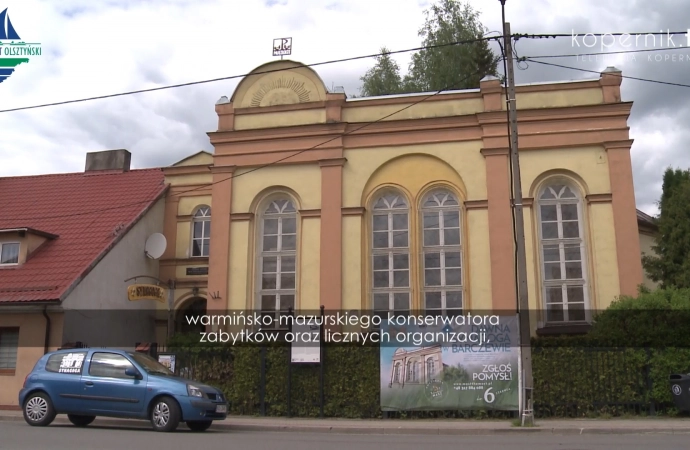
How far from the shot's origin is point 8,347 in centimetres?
1833

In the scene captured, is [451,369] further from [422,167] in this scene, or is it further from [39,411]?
[39,411]

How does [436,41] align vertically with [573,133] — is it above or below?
above

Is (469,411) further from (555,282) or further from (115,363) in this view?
(115,363)

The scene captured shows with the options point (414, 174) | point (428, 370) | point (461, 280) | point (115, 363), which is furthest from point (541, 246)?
point (115, 363)

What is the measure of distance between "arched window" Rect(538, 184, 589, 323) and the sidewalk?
4.28 m

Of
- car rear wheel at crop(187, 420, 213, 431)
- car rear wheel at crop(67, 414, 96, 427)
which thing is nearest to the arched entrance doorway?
car rear wheel at crop(67, 414, 96, 427)

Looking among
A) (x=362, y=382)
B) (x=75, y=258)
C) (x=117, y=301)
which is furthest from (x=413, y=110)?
(x=75, y=258)

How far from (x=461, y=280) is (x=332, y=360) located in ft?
15.9

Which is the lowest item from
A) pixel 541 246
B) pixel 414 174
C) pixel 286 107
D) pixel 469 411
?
pixel 469 411

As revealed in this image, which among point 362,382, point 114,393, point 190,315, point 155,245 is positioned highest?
point 155,245

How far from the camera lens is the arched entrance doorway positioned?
73.6ft

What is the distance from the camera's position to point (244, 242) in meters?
20.0

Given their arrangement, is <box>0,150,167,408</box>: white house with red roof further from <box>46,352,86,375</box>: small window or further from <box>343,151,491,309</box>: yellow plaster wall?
<box>343,151,491,309</box>: yellow plaster wall

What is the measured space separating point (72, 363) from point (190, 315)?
32.6 feet
